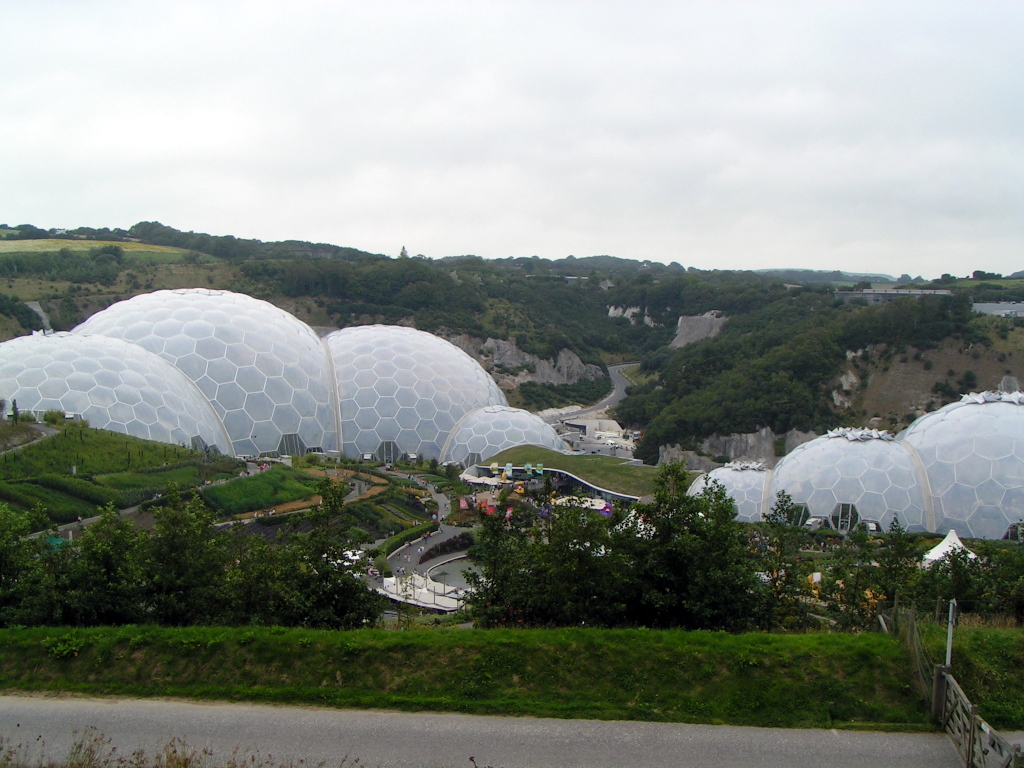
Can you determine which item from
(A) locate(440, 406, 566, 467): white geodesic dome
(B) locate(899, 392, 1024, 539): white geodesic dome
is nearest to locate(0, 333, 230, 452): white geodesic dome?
(A) locate(440, 406, 566, 467): white geodesic dome

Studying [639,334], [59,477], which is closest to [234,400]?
[59,477]

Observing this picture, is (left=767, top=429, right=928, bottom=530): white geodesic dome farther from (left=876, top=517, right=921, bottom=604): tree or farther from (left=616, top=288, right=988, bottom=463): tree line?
(left=616, top=288, right=988, bottom=463): tree line

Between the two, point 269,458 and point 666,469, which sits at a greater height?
point 666,469

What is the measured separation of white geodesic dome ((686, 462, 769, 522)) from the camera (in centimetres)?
2586

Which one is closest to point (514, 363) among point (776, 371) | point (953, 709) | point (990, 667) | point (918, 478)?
point (776, 371)

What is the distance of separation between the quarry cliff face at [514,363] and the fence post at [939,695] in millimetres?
50612

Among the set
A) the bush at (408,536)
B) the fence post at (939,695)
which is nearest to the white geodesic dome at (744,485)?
the bush at (408,536)

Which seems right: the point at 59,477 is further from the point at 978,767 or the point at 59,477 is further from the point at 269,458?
the point at 978,767

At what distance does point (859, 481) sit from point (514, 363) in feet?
123

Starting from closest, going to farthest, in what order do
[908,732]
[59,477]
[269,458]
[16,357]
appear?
[908,732] → [59,477] → [16,357] → [269,458]

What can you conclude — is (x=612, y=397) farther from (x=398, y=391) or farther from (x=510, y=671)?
(x=510, y=671)

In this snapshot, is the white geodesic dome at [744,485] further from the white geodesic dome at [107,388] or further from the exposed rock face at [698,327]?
the exposed rock face at [698,327]

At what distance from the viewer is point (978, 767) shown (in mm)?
7004

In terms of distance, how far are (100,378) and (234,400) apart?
525 centimetres
